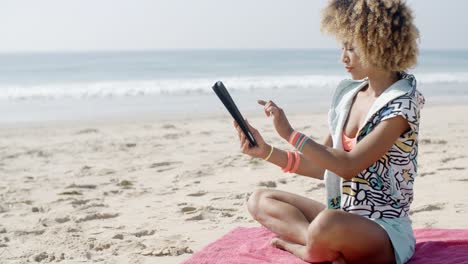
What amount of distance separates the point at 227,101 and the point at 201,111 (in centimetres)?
928

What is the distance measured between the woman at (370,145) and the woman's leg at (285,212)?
175mm

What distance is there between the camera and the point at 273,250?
3.62 m

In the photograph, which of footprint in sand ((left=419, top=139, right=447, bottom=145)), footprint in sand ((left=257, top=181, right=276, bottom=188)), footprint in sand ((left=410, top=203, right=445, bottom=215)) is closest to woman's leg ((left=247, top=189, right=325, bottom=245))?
footprint in sand ((left=410, top=203, right=445, bottom=215))

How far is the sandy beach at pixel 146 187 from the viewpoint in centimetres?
424

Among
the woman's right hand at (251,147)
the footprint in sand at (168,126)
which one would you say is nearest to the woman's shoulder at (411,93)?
the woman's right hand at (251,147)

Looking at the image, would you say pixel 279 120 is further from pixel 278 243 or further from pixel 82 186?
pixel 82 186

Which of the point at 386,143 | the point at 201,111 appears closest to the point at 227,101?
the point at 386,143

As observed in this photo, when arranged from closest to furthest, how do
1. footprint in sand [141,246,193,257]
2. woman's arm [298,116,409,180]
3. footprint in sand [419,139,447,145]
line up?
1. woman's arm [298,116,409,180]
2. footprint in sand [141,246,193,257]
3. footprint in sand [419,139,447,145]

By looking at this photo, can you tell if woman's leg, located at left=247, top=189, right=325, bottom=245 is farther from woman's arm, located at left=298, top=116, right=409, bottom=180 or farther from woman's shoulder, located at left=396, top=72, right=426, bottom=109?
woman's shoulder, located at left=396, top=72, right=426, bottom=109

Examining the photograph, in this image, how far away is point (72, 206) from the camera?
5.27 meters

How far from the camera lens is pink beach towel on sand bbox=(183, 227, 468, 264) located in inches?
135

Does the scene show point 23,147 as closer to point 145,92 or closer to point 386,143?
point 386,143

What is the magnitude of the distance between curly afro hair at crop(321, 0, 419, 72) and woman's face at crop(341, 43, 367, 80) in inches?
1.8

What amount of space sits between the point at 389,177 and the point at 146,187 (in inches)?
126
